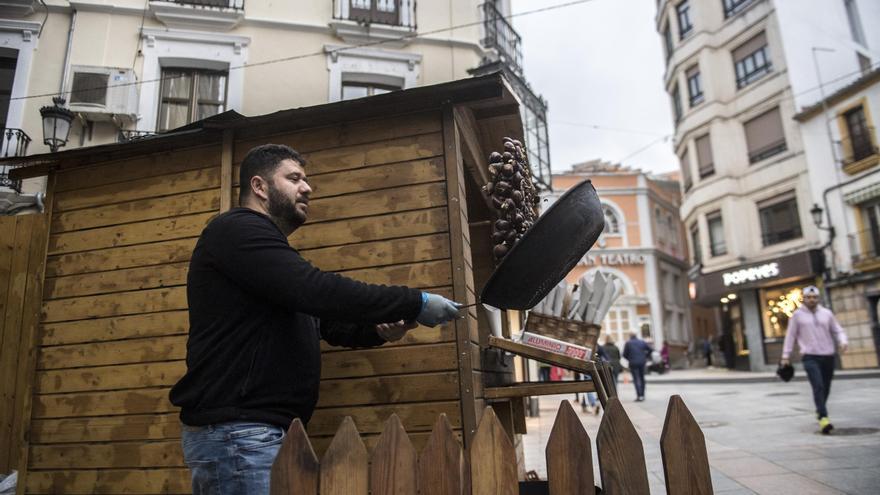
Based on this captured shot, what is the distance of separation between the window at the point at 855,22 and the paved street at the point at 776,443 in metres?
16.7

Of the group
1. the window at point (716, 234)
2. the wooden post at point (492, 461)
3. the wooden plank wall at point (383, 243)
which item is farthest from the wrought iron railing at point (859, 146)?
the wooden post at point (492, 461)

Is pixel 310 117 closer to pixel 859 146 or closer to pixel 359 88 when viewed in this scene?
pixel 359 88

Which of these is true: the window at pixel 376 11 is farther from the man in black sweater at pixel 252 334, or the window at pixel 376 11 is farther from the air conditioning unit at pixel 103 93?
the man in black sweater at pixel 252 334

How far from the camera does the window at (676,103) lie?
25958 millimetres

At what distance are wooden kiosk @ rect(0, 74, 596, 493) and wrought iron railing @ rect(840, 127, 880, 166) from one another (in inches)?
748

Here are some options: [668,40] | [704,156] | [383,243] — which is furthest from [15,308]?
[668,40]

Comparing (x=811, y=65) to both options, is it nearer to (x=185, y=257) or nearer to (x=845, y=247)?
(x=845, y=247)

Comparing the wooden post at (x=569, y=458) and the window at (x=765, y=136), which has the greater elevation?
the window at (x=765, y=136)

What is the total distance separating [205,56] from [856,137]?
19.8m

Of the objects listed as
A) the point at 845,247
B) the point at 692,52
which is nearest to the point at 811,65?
the point at 692,52

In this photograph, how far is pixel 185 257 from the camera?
389 centimetres

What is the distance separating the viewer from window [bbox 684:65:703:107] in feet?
79.4

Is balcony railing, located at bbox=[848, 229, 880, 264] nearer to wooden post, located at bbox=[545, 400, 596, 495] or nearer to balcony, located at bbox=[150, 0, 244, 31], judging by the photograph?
balcony, located at bbox=[150, 0, 244, 31]

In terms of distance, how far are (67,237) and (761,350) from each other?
76.5ft
